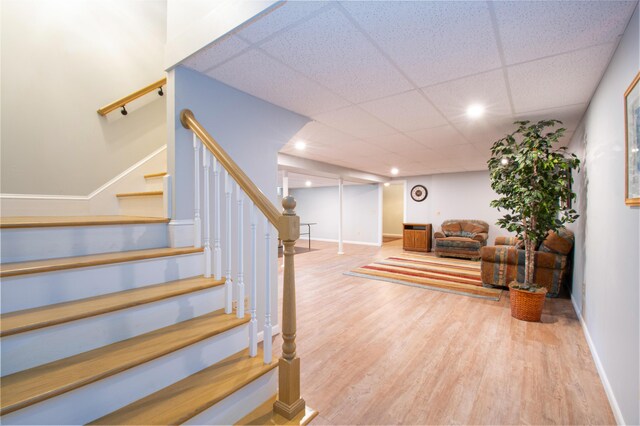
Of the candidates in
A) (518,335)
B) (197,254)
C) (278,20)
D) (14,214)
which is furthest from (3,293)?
(518,335)

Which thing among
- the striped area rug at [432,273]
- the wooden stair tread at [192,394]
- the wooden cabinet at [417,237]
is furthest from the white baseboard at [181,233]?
the wooden cabinet at [417,237]

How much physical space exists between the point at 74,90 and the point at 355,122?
263 centimetres

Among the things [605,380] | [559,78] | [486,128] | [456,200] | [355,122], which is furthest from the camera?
[456,200]

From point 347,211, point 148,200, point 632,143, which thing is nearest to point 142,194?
point 148,200

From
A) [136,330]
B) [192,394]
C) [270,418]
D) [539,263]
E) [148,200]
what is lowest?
[270,418]

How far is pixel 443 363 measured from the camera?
2.19m

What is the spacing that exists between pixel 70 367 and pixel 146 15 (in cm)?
330

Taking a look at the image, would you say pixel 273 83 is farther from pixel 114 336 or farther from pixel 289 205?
pixel 114 336

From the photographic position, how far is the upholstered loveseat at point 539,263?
3.59m

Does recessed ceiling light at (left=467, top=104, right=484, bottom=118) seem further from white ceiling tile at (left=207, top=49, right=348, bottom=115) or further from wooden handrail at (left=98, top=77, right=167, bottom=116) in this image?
wooden handrail at (left=98, top=77, right=167, bottom=116)

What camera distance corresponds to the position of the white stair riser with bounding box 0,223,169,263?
56.3 inches

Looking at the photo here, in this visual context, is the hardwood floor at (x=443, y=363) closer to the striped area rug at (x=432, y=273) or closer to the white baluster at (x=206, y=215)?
the striped area rug at (x=432, y=273)

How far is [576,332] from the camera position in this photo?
106 inches

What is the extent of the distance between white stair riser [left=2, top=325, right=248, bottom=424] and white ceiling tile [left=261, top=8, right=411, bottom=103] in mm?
1720
